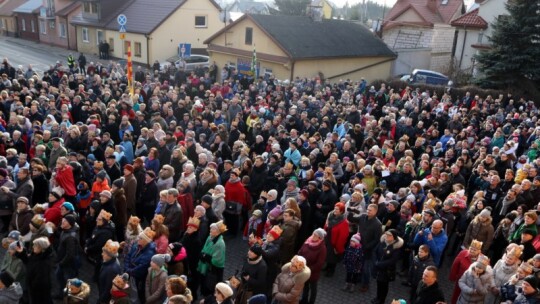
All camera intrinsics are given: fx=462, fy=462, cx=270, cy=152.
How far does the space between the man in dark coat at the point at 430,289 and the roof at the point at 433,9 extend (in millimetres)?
38040

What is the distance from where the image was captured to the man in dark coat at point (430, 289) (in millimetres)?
6352

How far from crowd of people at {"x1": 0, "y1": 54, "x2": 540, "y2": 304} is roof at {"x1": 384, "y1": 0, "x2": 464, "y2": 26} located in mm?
29442

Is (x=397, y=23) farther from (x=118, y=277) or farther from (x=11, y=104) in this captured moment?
(x=118, y=277)

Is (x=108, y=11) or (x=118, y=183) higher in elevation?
(x=108, y=11)

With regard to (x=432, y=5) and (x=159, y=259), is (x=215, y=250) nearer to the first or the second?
(x=159, y=259)

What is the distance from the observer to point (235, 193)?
9516 mm

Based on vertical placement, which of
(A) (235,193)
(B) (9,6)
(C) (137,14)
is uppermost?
(B) (9,6)

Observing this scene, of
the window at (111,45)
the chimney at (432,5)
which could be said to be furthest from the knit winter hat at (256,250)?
the chimney at (432,5)

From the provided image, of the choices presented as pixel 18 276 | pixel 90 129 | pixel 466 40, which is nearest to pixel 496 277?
pixel 18 276

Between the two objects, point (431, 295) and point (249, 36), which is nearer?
point (431, 295)

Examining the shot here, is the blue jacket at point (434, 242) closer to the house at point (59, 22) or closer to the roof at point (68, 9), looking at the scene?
the house at point (59, 22)

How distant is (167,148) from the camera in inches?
443

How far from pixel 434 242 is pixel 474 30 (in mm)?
31025

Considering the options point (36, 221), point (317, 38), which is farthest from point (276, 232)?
point (317, 38)
